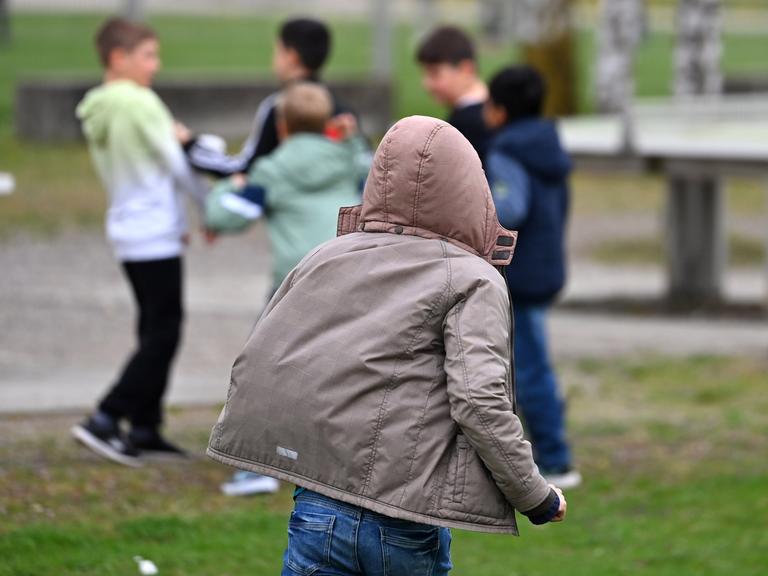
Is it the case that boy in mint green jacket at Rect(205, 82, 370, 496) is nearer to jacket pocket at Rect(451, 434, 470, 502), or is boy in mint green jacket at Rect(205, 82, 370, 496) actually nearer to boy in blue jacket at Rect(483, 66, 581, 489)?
boy in blue jacket at Rect(483, 66, 581, 489)

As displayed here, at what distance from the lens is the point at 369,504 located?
10.3 feet

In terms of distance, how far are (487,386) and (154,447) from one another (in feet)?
11.6

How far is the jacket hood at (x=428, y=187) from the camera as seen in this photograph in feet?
10.4

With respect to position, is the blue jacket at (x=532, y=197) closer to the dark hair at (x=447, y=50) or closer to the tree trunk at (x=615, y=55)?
the dark hair at (x=447, y=50)

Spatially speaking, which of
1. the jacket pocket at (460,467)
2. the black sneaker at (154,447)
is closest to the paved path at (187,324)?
the black sneaker at (154,447)

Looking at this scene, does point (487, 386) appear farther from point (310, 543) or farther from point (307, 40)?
point (307, 40)

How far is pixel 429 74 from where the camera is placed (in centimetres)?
662

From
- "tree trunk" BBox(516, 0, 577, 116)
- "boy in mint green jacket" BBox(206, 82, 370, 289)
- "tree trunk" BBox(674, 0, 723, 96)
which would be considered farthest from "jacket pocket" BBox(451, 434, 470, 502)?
"tree trunk" BBox(516, 0, 577, 116)

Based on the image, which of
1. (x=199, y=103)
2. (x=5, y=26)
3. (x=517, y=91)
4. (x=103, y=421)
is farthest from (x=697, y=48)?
(x=103, y=421)

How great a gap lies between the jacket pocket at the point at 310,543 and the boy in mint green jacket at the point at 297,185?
2.56m

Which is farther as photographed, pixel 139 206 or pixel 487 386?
pixel 139 206

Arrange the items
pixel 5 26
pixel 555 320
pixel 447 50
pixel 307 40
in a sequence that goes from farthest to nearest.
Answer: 1. pixel 5 26
2. pixel 555 320
3. pixel 447 50
4. pixel 307 40

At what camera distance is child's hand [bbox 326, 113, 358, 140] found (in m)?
5.93

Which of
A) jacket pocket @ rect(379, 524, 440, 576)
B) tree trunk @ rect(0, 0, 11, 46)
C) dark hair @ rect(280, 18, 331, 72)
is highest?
dark hair @ rect(280, 18, 331, 72)
